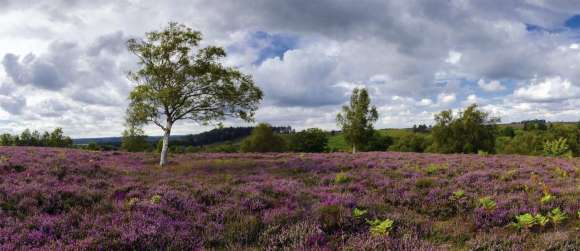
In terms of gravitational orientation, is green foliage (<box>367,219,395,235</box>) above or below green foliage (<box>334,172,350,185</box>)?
below

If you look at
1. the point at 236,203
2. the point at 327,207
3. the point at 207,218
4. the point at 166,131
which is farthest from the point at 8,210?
the point at 166,131

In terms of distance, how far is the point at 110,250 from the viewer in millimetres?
6160

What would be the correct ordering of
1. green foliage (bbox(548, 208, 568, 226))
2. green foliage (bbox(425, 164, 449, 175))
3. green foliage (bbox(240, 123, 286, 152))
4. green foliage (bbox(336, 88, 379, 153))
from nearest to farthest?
green foliage (bbox(548, 208, 568, 226))
green foliage (bbox(425, 164, 449, 175))
green foliage (bbox(336, 88, 379, 153))
green foliage (bbox(240, 123, 286, 152))

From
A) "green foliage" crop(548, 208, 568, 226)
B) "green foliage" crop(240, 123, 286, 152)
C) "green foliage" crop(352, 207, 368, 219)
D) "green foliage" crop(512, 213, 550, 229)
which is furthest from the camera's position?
"green foliage" crop(240, 123, 286, 152)

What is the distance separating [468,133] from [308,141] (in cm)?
4171

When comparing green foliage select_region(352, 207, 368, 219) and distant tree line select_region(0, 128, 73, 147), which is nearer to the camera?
green foliage select_region(352, 207, 368, 219)

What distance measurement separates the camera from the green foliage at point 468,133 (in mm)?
66438

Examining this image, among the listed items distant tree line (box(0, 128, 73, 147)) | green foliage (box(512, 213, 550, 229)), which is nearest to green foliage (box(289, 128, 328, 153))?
distant tree line (box(0, 128, 73, 147))

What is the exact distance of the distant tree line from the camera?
3563 inches

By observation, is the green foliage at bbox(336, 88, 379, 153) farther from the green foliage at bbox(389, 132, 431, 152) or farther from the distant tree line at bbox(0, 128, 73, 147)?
the distant tree line at bbox(0, 128, 73, 147)

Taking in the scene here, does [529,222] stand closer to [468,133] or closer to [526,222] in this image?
[526,222]

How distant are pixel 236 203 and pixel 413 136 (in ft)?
→ 337

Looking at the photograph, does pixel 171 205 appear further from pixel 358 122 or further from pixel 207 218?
pixel 358 122

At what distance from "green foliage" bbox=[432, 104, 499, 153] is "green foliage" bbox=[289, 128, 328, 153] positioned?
114 ft
